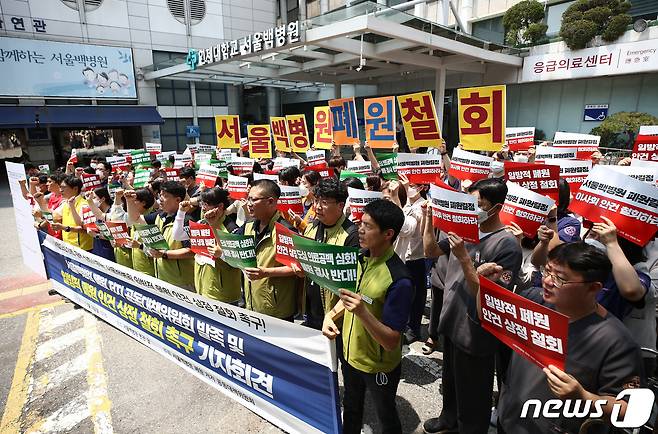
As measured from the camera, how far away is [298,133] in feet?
28.1

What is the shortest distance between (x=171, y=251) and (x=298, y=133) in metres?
5.29

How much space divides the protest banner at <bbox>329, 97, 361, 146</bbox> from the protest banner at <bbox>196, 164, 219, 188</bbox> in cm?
276

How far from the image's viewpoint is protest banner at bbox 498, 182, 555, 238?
281cm

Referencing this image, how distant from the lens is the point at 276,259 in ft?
10.0

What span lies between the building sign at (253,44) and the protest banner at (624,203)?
37.8 feet

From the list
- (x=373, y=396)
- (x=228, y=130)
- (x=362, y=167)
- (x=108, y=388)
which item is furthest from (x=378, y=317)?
(x=228, y=130)

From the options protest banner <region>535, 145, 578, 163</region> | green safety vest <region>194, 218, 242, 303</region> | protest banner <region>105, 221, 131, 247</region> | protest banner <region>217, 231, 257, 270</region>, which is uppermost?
protest banner <region>535, 145, 578, 163</region>

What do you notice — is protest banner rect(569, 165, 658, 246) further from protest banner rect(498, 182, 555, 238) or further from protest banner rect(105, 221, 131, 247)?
protest banner rect(105, 221, 131, 247)

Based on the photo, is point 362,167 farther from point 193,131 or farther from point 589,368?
point 193,131

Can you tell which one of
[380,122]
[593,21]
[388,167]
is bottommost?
[388,167]

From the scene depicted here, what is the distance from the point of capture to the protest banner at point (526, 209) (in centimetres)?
281

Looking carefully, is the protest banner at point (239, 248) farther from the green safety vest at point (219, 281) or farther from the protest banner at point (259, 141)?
the protest banner at point (259, 141)

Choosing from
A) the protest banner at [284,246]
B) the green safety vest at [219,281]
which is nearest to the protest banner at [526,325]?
the protest banner at [284,246]

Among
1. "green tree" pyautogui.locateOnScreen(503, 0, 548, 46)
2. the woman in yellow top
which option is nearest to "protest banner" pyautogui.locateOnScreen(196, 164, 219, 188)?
the woman in yellow top
